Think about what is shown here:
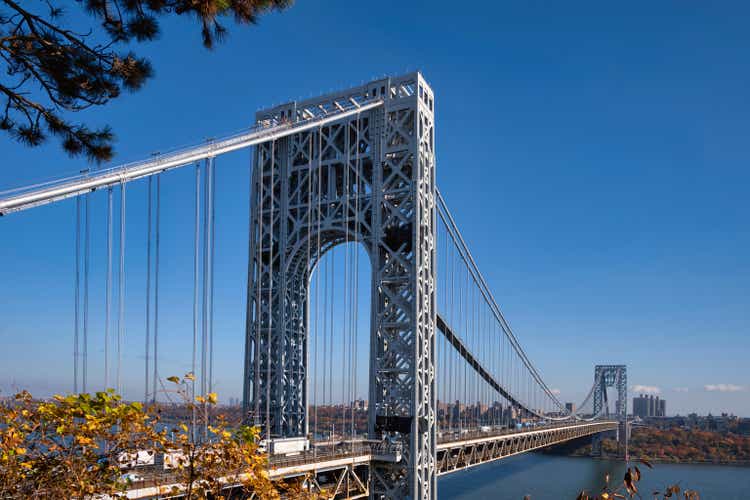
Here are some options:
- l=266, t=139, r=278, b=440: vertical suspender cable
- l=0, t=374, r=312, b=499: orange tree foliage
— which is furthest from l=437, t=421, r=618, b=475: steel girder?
l=0, t=374, r=312, b=499: orange tree foliage

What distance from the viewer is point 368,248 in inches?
896

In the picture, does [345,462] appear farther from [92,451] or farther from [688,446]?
[688,446]

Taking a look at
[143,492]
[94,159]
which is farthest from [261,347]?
[94,159]

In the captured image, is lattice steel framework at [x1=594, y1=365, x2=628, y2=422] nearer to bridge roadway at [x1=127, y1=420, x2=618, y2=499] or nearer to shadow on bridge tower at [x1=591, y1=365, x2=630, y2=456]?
shadow on bridge tower at [x1=591, y1=365, x2=630, y2=456]

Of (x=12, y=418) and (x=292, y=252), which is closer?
(x=12, y=418)

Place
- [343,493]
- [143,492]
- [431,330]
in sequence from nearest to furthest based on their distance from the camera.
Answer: [143,492] → [343,493] → [431,330]

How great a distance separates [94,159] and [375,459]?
625 inches

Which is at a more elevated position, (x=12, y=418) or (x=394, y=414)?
(x=12, y=418)

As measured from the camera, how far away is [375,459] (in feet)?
68.5

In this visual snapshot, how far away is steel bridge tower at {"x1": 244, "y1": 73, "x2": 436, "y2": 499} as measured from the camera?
70.8 feet

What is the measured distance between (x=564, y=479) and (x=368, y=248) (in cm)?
4704

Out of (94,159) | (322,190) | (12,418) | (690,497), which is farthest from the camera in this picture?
(322,190)

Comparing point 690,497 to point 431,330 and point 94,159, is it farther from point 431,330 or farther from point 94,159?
point 431,330

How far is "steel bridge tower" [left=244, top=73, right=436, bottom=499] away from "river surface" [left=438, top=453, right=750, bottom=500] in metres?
25.0
